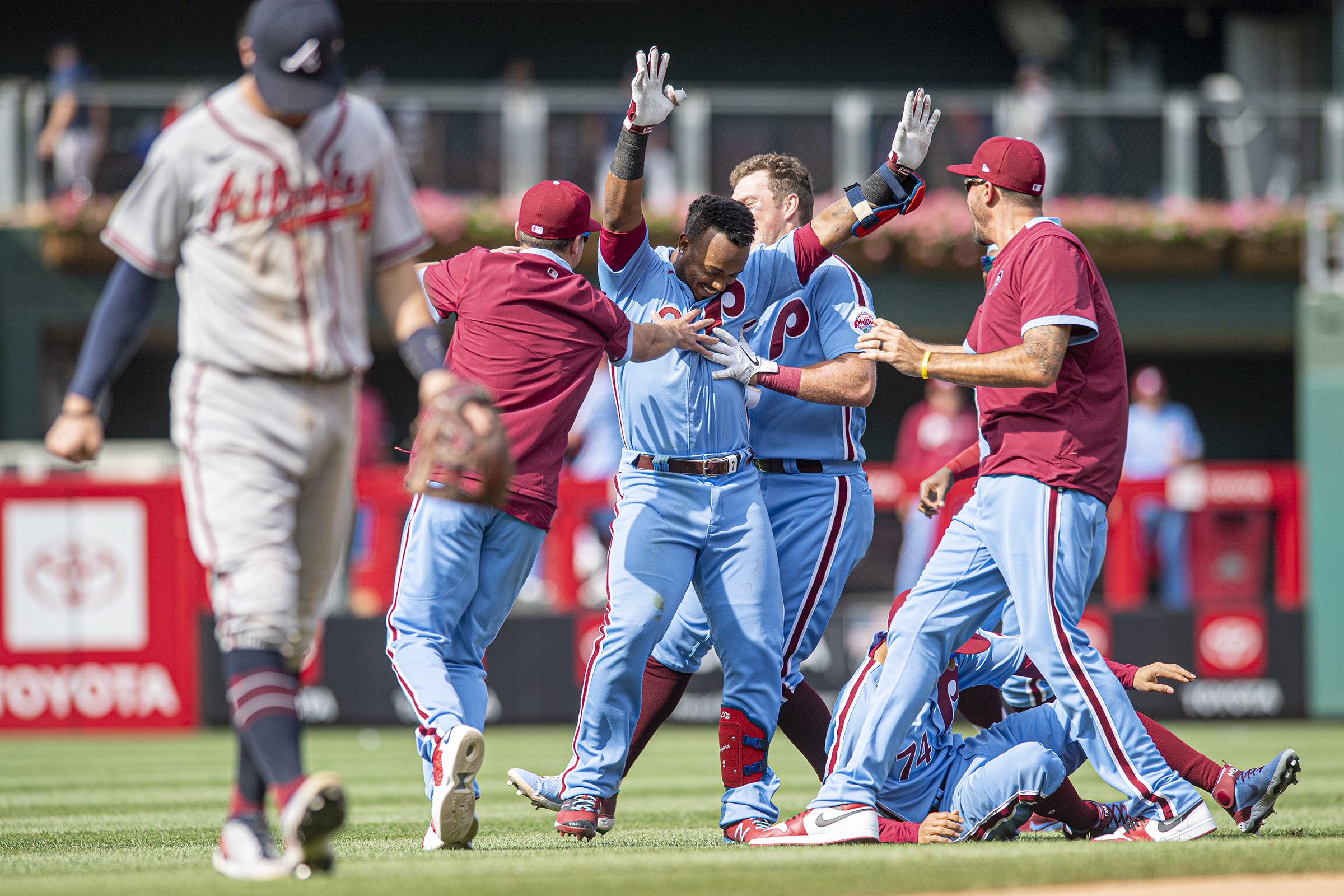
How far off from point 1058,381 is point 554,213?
183 centimetres

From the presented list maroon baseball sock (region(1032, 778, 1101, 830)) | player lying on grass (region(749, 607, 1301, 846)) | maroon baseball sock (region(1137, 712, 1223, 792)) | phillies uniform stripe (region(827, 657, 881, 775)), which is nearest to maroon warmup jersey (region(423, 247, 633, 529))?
phillies uniform stripe (region(827, 657, 881, 775))

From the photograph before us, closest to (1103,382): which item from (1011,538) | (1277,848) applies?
(1011,538)

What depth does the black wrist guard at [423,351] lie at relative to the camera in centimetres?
394

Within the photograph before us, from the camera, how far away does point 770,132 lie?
16.4 meters

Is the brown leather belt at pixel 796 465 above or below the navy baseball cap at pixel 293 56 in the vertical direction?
below

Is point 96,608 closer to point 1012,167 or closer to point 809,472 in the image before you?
point 809,472

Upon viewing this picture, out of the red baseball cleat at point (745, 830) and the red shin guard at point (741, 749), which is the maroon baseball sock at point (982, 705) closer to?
the red shin guard at point (741, 749)

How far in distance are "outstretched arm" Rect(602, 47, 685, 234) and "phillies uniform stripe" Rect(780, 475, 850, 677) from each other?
1.40 metres

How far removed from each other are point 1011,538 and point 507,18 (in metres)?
17.0

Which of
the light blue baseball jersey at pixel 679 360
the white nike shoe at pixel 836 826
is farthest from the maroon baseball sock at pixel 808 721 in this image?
the light blue baseball jersey at pixel 679 360

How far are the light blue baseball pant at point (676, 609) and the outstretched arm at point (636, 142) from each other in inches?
37.2

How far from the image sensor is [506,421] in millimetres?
5137

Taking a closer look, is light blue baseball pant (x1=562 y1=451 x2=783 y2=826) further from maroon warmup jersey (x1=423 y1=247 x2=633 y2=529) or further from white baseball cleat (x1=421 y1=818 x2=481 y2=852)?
white baseball cleat (x1=421 y1=818 x2=481 y2=852)

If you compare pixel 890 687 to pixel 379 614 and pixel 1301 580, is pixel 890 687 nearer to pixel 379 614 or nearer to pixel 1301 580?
pixel 379 614
